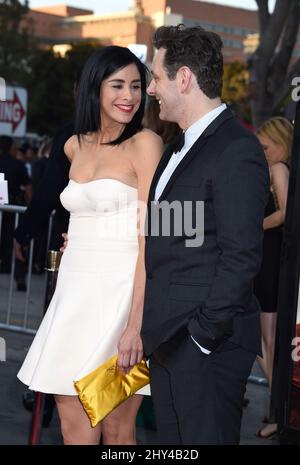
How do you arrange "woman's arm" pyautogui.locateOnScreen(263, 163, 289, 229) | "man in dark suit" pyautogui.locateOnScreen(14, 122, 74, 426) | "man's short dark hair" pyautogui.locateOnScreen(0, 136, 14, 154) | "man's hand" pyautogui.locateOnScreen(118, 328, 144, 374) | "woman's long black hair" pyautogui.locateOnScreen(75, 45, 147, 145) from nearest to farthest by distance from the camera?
"man's hand" pyautogui.locateOnScreen(118, 328, 144, 374), "woman's long black hair" pyautogui.locateOnScreen(75, 45, 147, 145), "man in dark suit" pyautogui.locateOnScreen(14, 122, 74, 426), "woman's arm" pyautogui.locateOnScreen(263, 163, 289, 229), "man's short dark hair" pyautogui.locateOnScreen(0, 136, 14, 154)

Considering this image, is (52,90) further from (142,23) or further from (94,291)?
(94,291)

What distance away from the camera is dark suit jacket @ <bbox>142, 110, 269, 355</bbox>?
3014mm

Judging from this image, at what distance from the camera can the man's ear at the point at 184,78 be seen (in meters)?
3.22

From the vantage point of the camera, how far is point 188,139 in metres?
3.29

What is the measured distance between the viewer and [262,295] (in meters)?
6.25

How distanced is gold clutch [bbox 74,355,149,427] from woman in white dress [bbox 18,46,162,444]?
53 mm

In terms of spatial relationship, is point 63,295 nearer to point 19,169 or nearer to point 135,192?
point 135,192

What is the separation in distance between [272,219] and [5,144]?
24.9ft

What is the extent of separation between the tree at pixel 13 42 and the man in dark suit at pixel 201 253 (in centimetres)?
5419

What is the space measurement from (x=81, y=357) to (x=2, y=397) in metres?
2.77

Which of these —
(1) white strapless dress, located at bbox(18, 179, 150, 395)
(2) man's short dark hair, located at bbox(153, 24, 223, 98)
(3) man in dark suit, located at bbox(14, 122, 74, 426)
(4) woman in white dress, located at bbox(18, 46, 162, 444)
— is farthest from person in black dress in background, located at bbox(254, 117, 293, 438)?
(2) man's short dark hair, located at bbox(153, 24, 223, 98)

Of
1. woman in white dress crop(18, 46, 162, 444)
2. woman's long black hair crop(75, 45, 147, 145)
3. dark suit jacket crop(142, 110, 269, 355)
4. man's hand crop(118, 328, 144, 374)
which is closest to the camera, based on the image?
dark suit jacket crop(142, 110, 269, 355)

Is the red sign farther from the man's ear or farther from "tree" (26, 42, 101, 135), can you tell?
"tree" (26, 42, 101, 135)

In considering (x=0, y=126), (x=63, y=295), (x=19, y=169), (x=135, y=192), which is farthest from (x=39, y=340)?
(x=0, y=126)
